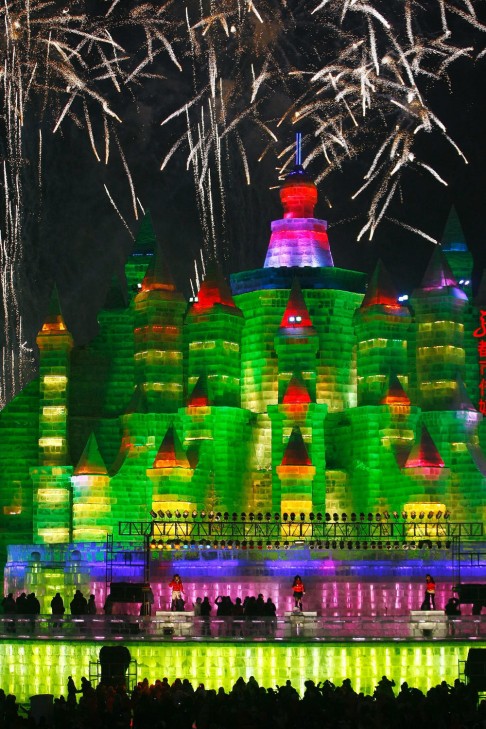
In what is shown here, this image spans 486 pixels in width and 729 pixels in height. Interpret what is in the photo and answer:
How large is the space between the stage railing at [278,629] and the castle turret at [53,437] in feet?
63.6

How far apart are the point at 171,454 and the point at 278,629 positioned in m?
17.5

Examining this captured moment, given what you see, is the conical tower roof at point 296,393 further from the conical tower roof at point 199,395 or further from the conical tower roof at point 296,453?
the conical tower roof at point 199,395

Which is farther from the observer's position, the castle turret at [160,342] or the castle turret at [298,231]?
the castle turret at [298,231]

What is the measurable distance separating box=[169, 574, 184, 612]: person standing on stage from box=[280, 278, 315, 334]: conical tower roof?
1666 cm

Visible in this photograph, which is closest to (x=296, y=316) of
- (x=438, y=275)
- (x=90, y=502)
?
(x=438, y=275)

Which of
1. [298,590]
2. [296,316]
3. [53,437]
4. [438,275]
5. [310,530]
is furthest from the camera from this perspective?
[53,437]

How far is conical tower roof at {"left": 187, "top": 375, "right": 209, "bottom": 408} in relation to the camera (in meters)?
87.0

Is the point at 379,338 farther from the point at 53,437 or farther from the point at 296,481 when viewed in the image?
the point at 53,437

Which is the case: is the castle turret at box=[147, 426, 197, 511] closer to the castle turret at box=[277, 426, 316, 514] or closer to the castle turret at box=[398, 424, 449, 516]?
the castle turret at box=[277, 426, 316, 514]

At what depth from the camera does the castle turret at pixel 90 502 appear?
86.0 meters

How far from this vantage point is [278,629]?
2675 inches

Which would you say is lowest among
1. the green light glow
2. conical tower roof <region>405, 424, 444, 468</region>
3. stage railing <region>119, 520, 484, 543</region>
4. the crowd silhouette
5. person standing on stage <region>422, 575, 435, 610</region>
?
the crowd silhouette

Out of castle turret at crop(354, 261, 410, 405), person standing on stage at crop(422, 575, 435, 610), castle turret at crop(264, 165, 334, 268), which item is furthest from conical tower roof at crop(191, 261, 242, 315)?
person standing on stage at crop(422, 575, 435, 610)

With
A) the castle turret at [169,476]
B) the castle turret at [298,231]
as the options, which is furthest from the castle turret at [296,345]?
the castle turret at [169,476]
